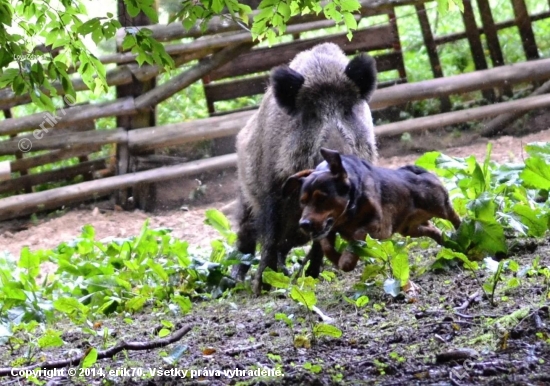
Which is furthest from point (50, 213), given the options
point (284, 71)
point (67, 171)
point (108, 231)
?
point (284, 71)

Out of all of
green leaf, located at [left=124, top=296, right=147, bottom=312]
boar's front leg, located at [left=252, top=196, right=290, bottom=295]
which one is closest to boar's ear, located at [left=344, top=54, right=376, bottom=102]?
boar's front leg, located at [left=252, top=196, right=290, bottom=295]

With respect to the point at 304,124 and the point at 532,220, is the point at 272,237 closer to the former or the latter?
the point at 304,124

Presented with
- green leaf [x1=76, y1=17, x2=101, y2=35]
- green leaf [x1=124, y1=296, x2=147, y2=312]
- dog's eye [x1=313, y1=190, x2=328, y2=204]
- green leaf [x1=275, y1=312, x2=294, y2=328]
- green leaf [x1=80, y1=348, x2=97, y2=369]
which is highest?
green leaf [x1=76, y1=17, x2=101, y2=35]

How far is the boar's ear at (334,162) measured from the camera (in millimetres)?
3542

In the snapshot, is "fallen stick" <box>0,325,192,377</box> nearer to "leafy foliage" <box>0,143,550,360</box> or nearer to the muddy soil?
the muddy soil

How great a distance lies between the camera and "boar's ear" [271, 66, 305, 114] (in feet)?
18.6

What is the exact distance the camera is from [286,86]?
18.6 feet

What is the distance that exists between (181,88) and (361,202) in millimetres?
6965

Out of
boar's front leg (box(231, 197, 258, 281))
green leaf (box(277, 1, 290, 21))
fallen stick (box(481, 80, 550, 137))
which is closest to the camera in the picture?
green leaf (box(277, 1, 290, 21))

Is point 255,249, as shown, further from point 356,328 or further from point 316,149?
point 356,328

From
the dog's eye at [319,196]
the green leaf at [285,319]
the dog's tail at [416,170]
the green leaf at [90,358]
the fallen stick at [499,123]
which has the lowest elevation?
the fallen stick at [499,123]

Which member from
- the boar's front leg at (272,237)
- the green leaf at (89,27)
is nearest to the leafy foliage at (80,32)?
the green leaf at (89,27)

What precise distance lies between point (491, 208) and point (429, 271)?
0.44 m

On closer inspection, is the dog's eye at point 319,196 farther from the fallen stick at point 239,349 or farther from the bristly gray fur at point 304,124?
the bristly gray fur at point 304,124
